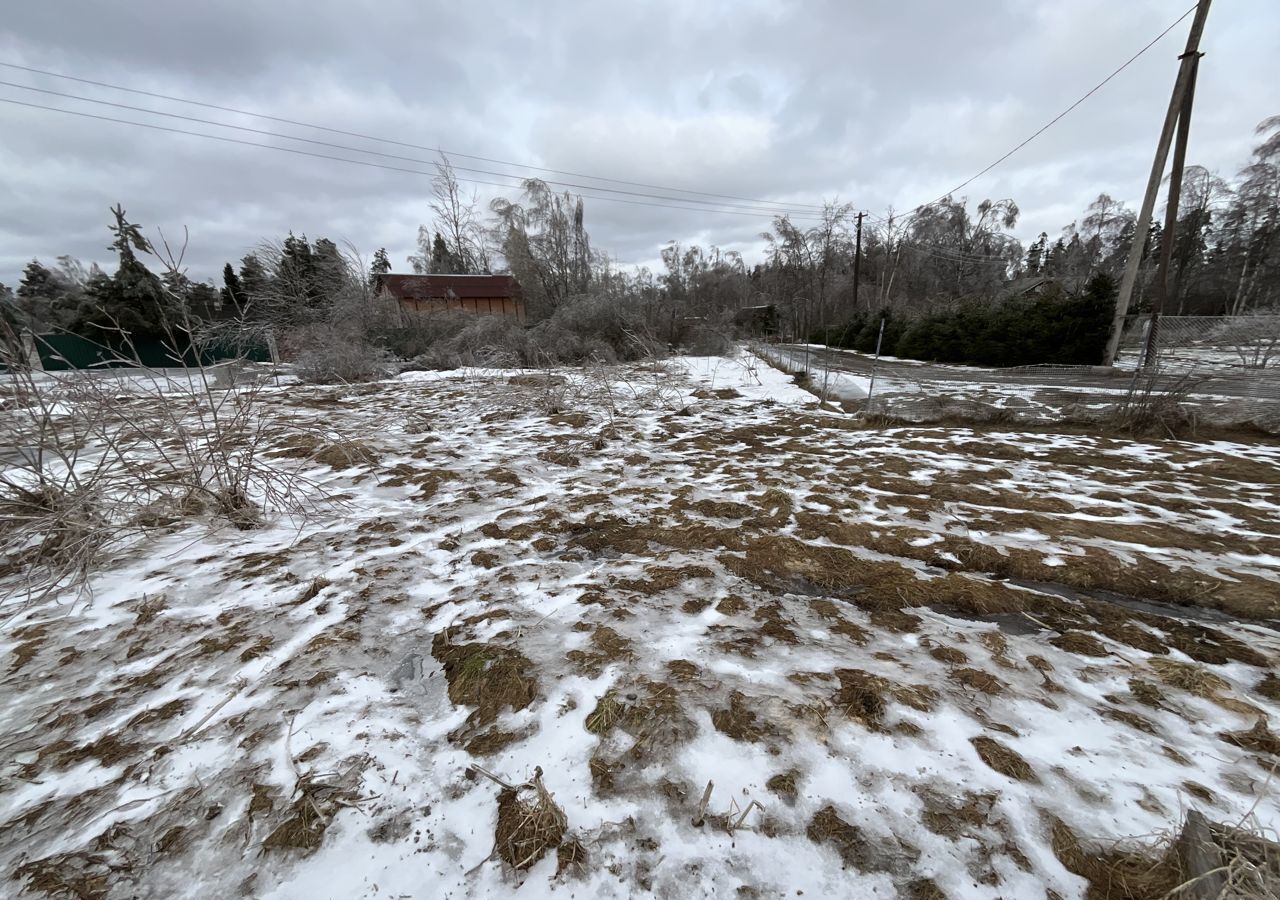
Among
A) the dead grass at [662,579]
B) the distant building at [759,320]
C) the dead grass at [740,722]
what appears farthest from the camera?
the distant building at [759,320]

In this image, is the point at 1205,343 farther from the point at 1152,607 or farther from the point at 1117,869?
the point at 1117,869

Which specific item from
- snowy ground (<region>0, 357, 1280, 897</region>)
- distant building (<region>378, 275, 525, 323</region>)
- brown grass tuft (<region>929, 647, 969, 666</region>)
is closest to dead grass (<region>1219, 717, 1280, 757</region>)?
snowy ground (<region>0, 357, 1280, 897</region>)

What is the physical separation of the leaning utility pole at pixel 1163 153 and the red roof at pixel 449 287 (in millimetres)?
23985

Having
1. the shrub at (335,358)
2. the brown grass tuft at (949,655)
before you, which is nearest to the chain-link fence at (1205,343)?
the brown grass tuft at (949,655)

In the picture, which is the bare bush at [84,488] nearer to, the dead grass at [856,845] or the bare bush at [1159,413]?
the dead grass at [856,845]

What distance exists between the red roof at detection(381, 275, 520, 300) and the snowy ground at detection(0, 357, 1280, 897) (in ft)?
74.8

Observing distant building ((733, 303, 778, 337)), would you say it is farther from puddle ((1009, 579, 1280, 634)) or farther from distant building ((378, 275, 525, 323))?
puddle ((1009, 579, 1280, 634))

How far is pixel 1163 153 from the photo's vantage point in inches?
463

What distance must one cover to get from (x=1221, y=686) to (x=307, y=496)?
20.7 feet

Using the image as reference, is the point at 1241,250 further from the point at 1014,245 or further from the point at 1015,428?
the point at 1015,428

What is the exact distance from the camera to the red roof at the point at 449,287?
2375 centimetres

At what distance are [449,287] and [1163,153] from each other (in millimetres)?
27723

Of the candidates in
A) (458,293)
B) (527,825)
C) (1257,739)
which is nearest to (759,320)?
(458,293)

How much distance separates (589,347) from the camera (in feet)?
56.3
